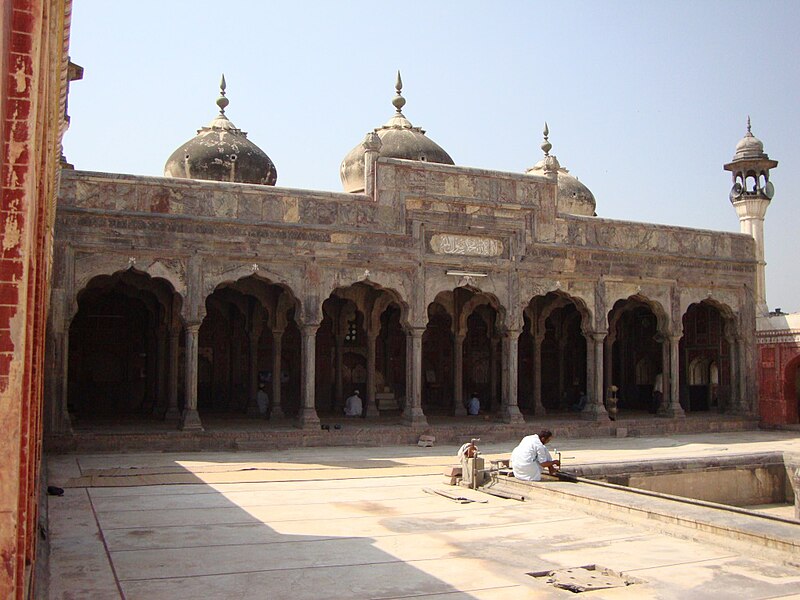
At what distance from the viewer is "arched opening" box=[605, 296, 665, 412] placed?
2722 centimetres

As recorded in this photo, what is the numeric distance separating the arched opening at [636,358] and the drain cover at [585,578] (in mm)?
19814

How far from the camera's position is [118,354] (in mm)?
22672

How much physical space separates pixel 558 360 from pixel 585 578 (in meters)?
20.5

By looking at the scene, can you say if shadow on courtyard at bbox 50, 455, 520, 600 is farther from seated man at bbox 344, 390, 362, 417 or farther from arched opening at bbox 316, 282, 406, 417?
arched opening at bbox 316, 282, 406, 417

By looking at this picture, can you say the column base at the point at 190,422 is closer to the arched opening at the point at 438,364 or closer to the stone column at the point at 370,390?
the stone column at the point at 370,390

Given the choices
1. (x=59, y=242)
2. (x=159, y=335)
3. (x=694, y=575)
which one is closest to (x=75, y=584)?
(x=694, y=575)

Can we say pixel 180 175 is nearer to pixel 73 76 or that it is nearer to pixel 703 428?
pixel 73 76

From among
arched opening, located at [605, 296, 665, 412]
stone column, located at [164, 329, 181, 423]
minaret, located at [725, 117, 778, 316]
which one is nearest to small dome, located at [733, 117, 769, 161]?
minaret, located at [725, 117, 778, 316]

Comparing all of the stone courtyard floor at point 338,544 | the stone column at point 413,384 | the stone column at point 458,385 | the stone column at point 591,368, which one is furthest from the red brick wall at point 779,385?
→ the stone courtyard floor at point 338,544

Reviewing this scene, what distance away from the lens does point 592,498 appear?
10594 millimetres

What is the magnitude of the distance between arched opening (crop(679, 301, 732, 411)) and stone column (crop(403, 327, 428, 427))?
31.9 ft

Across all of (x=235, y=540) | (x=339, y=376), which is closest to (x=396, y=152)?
(x=339, y=376)

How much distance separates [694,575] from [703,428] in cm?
1637

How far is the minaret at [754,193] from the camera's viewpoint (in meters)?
26.6
